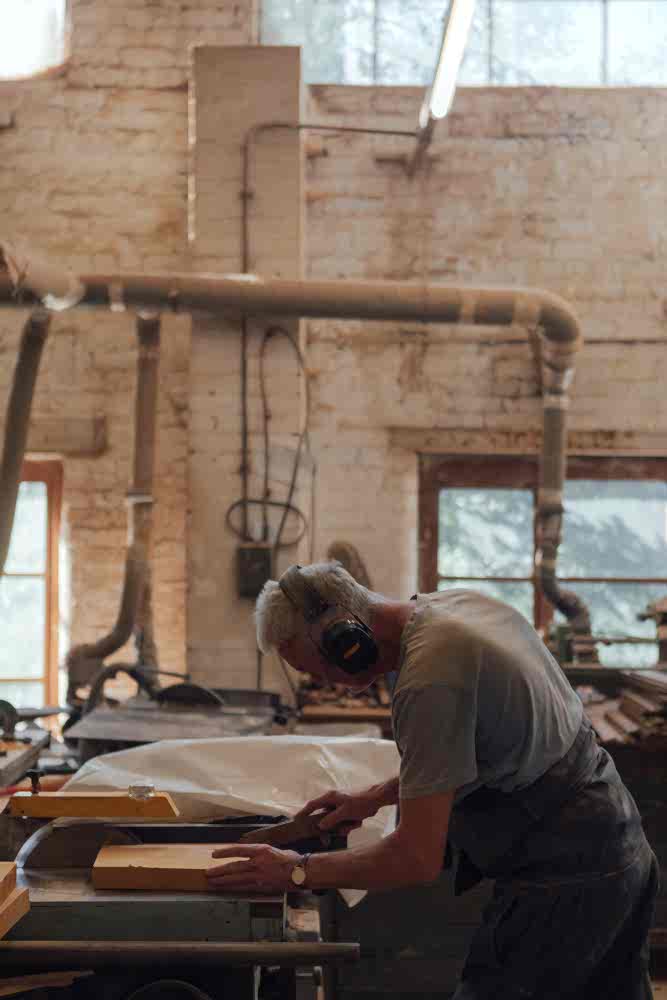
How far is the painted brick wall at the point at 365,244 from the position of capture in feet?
17.1

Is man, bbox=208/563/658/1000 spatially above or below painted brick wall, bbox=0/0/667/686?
below

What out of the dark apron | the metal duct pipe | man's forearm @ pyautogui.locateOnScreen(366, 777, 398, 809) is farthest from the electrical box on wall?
the dark apron

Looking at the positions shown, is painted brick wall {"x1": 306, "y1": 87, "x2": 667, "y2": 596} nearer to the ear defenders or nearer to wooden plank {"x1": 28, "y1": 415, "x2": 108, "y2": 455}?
wooden plank {"x1": 28, "y1": 415, "x2": 108, "y2": 455}

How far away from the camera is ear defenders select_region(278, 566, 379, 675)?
1.78m

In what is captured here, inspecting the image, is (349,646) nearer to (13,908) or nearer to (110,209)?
(13,908)

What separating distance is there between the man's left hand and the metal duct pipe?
9.67 feet

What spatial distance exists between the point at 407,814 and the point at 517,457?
382 centimetres

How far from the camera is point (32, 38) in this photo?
536 centimetres

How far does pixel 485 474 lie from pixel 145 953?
4011mm

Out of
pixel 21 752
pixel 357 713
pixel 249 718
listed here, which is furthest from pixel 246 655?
pixel 21 752

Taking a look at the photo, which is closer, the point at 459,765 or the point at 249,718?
the point at 459,765

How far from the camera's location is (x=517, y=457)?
5316mm

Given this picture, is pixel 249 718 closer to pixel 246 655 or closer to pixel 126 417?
pixel 246 655

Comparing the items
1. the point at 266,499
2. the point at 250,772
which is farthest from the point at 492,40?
the point at 250,772
